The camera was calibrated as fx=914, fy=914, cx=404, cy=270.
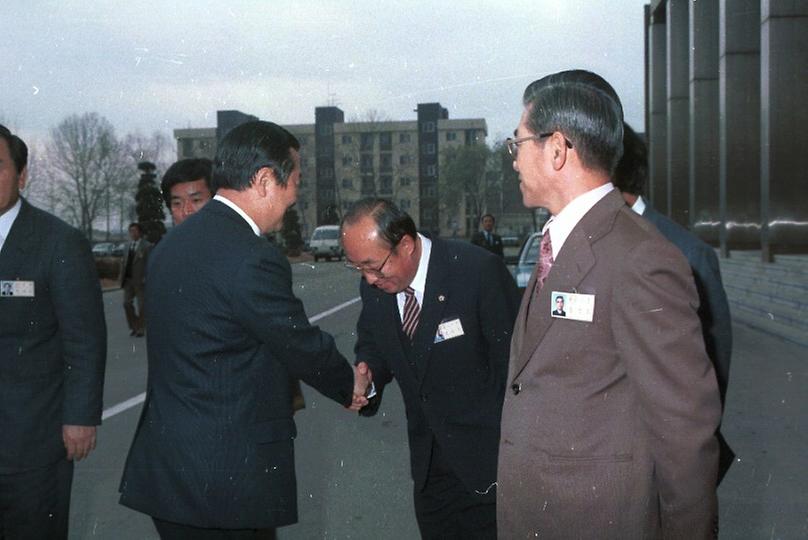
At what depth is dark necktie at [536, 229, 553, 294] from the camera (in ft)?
7.66

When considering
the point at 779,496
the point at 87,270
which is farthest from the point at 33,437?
the point at 779,496

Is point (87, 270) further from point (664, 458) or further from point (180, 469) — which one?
point (664, 458)

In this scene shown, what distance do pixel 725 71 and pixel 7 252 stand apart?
78.4 feet

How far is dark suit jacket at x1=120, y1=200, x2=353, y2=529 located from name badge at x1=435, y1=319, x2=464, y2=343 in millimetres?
772

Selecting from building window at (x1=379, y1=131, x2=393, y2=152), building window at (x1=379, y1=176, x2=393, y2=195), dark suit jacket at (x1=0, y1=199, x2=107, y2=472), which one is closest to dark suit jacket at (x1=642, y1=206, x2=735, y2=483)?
dark suit jacket at (x1=0, y1=199, x2=107, y2=472)

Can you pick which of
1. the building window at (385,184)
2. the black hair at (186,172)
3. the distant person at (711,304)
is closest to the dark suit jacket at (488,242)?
the black hair at (186,172)

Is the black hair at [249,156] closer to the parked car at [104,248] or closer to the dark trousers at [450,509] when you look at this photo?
the dark trousers at [450,509]

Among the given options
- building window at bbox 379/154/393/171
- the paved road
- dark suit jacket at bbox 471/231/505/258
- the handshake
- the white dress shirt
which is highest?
building window at bbox 379/154/393/171

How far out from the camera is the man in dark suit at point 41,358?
3.05 meters

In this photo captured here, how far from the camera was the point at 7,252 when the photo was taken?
10.2 feet

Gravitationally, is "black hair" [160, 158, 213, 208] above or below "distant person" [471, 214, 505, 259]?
above

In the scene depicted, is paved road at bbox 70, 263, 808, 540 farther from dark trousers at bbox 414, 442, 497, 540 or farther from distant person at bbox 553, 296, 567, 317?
distant person at bbox 553, 296, 567, 317

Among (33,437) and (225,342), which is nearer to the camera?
(225,342)

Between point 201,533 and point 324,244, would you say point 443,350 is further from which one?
point 324,244
